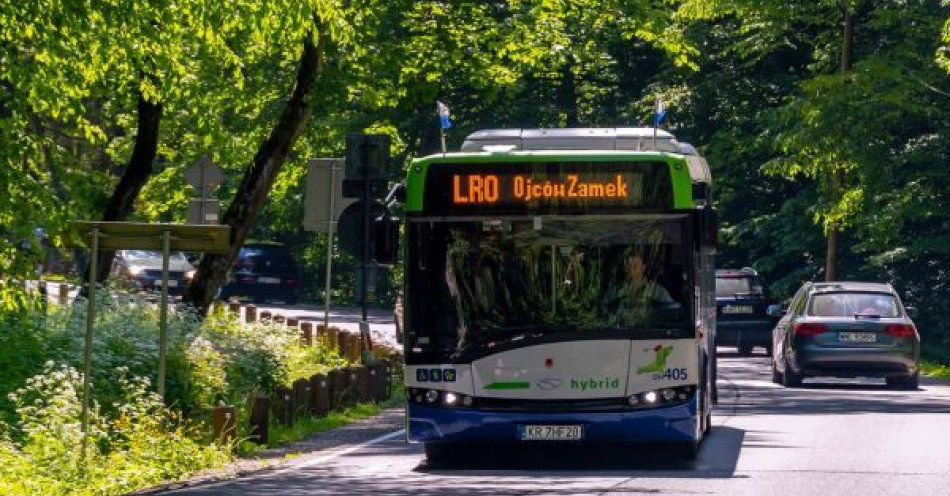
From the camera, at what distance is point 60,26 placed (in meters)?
17.0

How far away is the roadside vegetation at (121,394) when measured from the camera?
1762 cm

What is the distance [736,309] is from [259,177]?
51.0ft

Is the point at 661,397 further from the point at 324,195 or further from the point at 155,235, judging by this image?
the point at 324,195

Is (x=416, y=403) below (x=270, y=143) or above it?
below

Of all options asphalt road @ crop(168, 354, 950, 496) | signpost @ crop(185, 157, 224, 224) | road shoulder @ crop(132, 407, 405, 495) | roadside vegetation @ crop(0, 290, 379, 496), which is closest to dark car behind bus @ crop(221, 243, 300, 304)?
signpost @ crop(185, 157, 224, 224)

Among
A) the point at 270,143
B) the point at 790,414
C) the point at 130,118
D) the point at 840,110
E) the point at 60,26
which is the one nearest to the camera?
the point at 60,26

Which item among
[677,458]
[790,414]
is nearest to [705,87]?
[790,414]

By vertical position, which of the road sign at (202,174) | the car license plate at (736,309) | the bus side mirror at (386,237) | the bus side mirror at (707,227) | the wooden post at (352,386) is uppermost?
the road sign at (202,174)

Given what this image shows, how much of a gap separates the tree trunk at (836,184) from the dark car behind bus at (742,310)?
2.01m

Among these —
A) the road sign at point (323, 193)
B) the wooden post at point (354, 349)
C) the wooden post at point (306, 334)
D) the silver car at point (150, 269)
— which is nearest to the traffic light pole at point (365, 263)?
the wooden post at point (354, 349)

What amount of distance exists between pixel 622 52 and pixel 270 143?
83.8ft

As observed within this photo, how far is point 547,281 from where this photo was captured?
18.7m

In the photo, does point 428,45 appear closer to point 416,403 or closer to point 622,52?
point 416,403

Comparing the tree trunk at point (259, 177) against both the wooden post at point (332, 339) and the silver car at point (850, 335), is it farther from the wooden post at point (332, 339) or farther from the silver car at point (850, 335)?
the silver car at point (850, 335)
